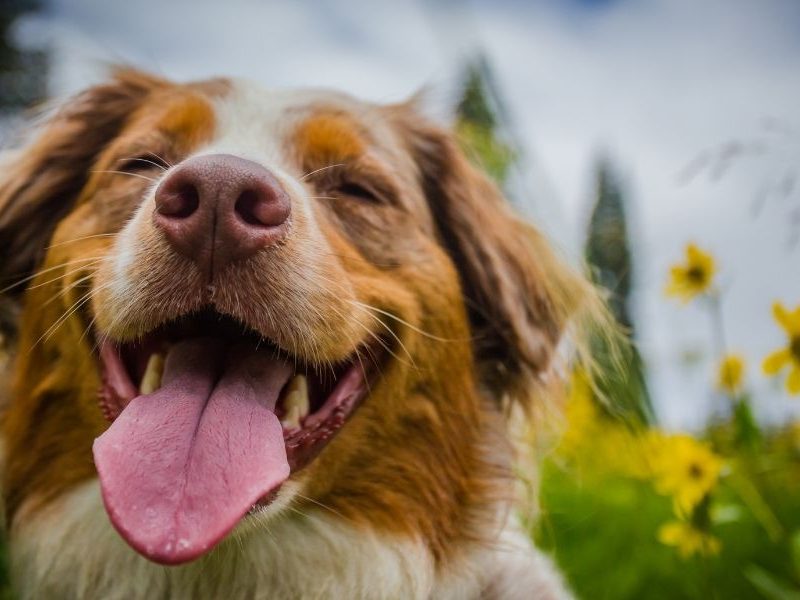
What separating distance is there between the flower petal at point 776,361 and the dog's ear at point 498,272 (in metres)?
0.76

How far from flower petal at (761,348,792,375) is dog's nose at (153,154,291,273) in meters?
1.41

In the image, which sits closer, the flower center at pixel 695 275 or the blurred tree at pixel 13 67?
the flower center at pixel 695 275

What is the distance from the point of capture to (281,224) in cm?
218

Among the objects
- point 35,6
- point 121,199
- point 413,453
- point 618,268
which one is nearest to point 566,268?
point 618,268

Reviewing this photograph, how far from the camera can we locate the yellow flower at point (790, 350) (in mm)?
2383

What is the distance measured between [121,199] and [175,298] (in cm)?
63

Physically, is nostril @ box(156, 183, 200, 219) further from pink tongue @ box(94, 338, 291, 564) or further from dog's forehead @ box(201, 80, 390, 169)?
dog's forehead @ box(201, 80, 390, 169)

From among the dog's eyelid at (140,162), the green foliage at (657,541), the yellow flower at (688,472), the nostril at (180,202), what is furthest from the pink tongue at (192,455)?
the green foliage at (657,541)

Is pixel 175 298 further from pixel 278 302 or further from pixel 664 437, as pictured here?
pixel 664 437

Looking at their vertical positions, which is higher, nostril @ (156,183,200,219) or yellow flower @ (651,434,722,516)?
nostril @ (156,183,200,219)

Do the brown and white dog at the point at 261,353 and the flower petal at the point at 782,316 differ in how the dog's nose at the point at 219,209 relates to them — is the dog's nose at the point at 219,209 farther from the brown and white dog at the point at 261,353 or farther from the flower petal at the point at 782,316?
the flower petal at the point at 782,316

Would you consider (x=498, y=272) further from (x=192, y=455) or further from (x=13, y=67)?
(x=13, y=67)

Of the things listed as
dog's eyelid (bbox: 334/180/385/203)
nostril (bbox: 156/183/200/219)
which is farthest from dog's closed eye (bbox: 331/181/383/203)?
nostril (bbox: 156/183/200/219)

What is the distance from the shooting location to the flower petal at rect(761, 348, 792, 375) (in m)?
2.42
